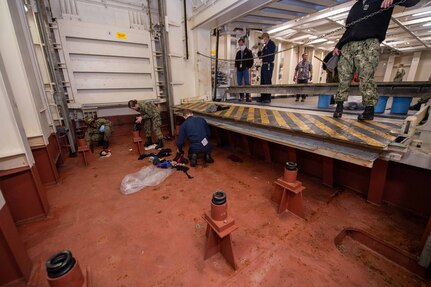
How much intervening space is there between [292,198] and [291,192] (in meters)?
0.08

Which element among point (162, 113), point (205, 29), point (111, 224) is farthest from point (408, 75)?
point (111, 224)

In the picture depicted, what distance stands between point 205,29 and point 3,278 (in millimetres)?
6024

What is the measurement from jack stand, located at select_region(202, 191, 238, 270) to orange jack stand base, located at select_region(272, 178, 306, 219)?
870mm

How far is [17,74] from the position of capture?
214 centimetres

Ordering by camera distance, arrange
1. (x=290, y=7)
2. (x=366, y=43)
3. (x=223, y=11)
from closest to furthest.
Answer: (x=366, y=43), (x=223, y=11), (x=290, y=7)

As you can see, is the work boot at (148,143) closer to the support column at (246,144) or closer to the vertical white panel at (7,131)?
the support column at (246,144)

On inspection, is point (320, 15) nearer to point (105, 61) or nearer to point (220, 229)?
point (105, 61)

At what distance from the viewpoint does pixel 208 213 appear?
1.62m

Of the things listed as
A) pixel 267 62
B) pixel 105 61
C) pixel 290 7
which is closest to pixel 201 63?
pixel 267 62

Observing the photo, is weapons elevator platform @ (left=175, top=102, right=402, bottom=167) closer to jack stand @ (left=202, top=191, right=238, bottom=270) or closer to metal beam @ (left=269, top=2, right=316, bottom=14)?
jack stand @ (left=202, top=191, right=238, bottom=270)

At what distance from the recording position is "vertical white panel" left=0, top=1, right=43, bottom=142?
1980 millimetres

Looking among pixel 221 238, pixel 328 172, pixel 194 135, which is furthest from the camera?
pixel 194 135

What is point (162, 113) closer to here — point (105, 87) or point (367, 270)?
point (105, 87)

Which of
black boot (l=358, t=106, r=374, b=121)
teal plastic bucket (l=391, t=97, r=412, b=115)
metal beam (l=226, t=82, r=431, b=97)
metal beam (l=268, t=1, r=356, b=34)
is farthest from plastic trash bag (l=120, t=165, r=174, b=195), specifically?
metal beam (l=268, t=1, r=356, b=34)
